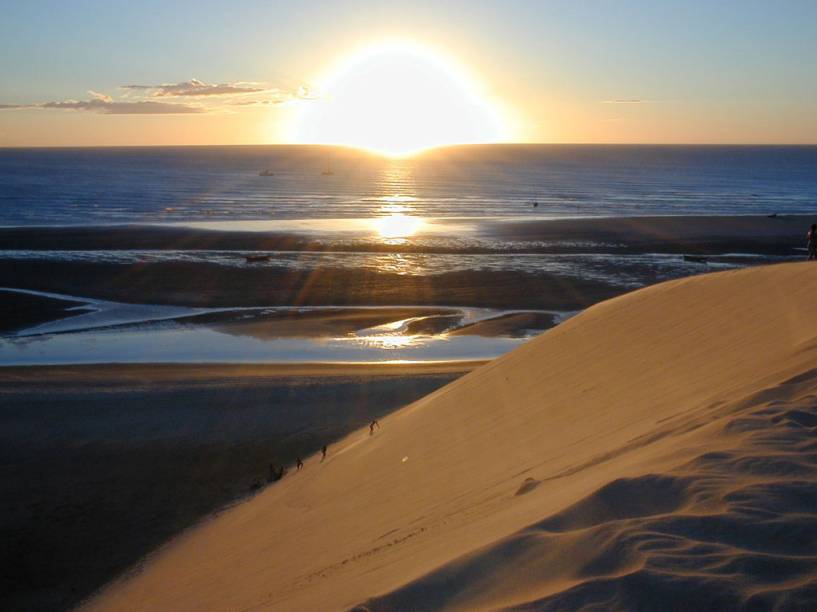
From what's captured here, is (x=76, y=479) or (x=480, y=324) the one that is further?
(x=480, y=324)

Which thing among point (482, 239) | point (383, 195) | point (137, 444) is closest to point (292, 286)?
point (482, 239)

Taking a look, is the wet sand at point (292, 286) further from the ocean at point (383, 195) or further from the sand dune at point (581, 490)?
the ocean at point (383, 195)

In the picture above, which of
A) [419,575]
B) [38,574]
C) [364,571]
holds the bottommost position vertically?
[38,574]

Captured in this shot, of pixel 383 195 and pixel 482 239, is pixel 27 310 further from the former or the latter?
pixel 383 195

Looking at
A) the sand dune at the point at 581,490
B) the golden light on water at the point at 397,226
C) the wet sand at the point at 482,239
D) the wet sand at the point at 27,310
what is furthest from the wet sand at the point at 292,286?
the sand dune at the point at 581,490

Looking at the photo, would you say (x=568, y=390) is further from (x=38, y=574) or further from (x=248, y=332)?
(x=248, y=332)

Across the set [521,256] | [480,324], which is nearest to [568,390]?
[480,324]
